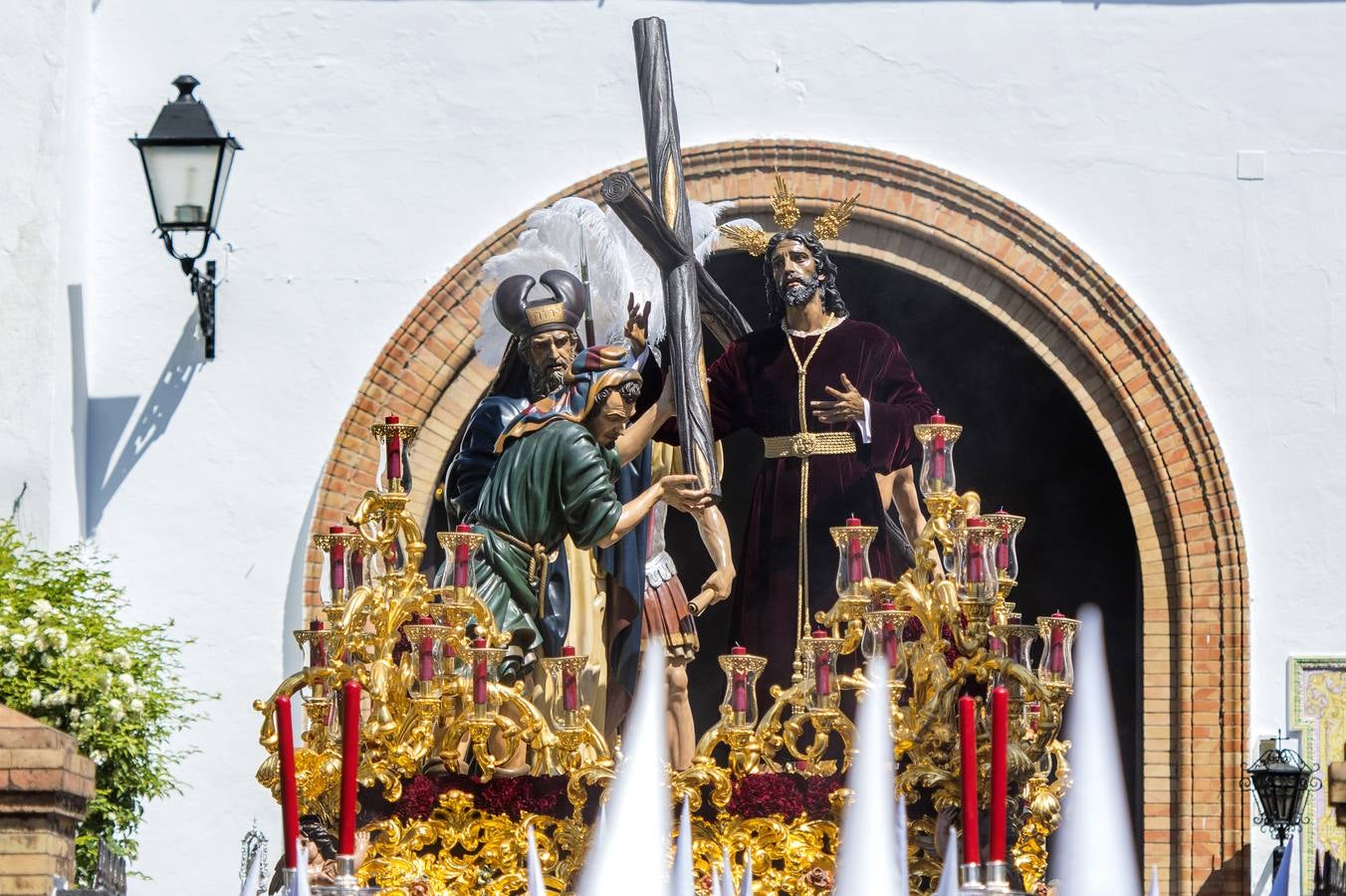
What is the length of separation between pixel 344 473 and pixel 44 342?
1493 mm

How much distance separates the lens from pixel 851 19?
13.3 meters

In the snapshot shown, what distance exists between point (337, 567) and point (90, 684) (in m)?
1.46

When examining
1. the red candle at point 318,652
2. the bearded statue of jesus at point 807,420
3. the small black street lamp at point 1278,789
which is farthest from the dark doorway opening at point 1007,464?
the red candle at point 318,652

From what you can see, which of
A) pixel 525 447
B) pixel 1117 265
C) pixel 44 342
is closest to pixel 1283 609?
pixel 1117 265

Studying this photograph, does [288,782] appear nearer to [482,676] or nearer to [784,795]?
[482,676]

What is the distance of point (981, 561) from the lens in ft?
31.8

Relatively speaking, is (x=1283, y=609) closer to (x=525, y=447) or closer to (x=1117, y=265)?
(x=1117, y=265)

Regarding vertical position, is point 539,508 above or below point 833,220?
below

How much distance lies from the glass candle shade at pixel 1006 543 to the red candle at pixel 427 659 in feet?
6.62

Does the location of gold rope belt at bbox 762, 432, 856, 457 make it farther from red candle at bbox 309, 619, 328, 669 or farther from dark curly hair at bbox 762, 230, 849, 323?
red candle at bbox 309, 619, 328, 669

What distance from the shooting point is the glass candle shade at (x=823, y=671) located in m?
9.67

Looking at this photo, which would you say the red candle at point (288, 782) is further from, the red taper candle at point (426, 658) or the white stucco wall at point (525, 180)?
the white stucco wall at point (525, 180)

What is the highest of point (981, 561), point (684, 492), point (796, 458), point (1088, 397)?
point (1088, 397)

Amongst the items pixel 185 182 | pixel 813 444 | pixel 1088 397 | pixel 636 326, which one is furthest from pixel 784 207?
pixel 185 182
